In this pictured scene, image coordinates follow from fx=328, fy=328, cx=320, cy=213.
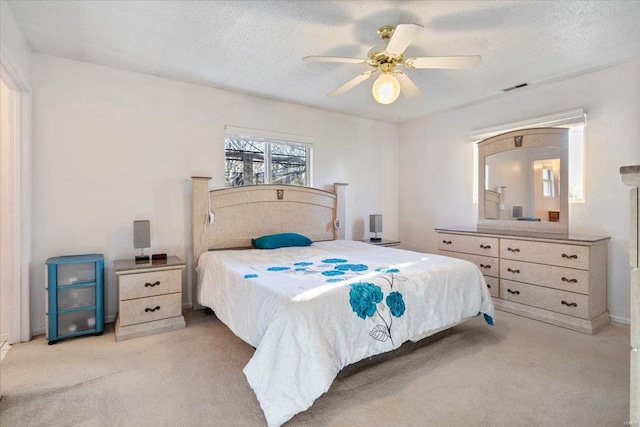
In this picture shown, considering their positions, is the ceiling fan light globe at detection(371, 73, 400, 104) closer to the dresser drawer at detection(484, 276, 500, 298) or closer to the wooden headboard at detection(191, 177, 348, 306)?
the wooden headboard at detection(191, 177, 348, 306)

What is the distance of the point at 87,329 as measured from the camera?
9.54 feet

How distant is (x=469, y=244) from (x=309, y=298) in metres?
2.81

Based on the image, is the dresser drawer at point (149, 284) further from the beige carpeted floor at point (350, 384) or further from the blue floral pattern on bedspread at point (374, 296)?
the blue floral pattern on bedspread at point (374, 296)

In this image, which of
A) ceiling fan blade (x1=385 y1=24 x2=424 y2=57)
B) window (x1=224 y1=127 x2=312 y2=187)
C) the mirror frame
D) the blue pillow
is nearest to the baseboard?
the mirror frame

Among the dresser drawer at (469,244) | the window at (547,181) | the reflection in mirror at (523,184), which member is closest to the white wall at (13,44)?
the dresser drawer at (469,244)

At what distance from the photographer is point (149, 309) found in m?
2.98

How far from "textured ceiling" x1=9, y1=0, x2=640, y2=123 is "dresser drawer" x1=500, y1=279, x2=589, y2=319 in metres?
2.24

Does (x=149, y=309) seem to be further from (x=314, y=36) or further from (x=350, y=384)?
(x=314, y=36)

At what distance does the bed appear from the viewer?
179cm

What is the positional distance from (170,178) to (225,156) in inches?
27.6

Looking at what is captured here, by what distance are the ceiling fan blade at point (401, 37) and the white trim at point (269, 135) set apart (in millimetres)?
2188

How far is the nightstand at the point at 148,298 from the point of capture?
287 centimetres

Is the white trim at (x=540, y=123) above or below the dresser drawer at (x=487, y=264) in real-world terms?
above

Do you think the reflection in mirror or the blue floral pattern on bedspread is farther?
the reflection in mirror
